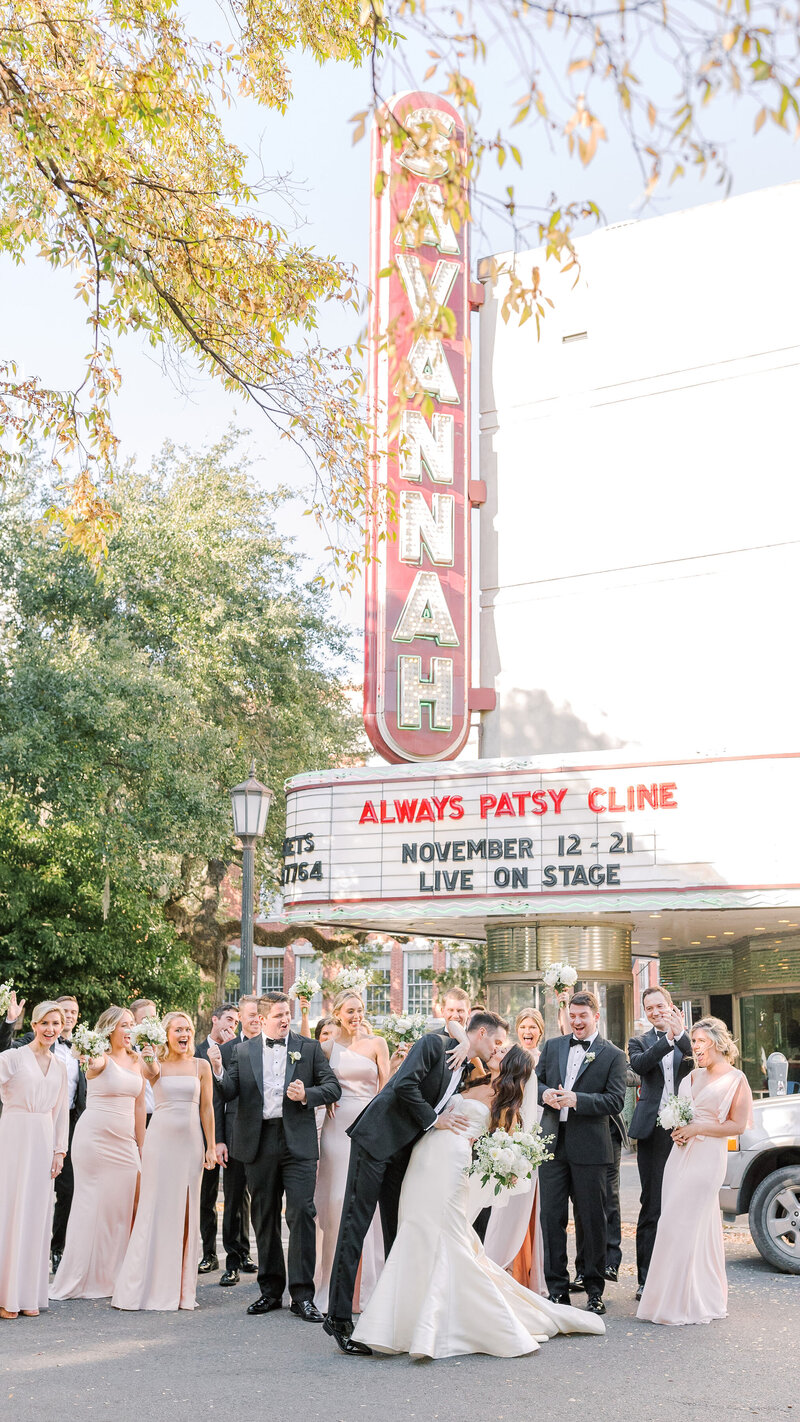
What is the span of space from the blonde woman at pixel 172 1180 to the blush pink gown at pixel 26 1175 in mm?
607

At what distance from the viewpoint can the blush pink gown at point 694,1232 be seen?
8.75 m

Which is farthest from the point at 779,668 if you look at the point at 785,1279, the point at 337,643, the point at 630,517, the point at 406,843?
the point at 785,1279

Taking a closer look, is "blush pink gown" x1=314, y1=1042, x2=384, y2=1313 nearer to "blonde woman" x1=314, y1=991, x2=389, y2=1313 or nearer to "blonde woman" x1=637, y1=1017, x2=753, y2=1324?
"blonde woman" x1=314, y1=991, x2=389, y2=1313

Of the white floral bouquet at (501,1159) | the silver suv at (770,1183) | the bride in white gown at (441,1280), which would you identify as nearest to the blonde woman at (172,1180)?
the bride in white gown at (441,1280)

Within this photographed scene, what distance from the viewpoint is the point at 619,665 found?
76.4 feet

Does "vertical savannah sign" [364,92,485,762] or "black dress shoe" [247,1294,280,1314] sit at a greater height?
"vertical savannah sign" [364,92,485,762]

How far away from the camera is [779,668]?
2198cm

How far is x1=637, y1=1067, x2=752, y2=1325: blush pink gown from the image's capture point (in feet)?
28.7

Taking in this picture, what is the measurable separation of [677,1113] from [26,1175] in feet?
13.9

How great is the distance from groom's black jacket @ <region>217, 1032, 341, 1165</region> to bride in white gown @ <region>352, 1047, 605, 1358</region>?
1.75m

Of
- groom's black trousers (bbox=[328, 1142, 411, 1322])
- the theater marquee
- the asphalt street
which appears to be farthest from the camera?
the theater marquee

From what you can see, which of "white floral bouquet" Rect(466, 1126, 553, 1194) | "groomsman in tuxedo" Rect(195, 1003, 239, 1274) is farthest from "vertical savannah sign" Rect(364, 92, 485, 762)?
"white floral bouquet" Rect(466, 1126, 553, 1194)

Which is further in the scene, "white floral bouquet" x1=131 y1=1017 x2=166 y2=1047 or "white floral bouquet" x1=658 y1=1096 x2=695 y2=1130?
"white floral bouquet" x1=131 y1=1017 x2=166 y2=1047

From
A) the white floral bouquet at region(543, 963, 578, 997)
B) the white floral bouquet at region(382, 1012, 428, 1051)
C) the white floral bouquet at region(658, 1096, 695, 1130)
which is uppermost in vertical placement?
the white floral bouquet at region(543, 963, 578, 997)
